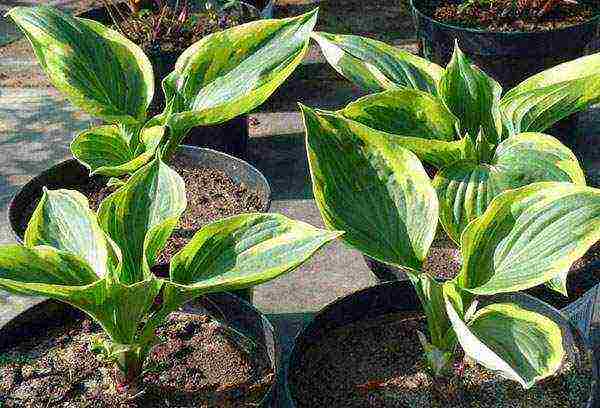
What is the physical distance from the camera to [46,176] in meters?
2.02

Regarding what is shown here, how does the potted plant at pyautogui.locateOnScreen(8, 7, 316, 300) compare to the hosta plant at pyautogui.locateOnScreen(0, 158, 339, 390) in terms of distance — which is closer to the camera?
the hosta plant at pyautogui.locateOnScreen(0, 158, 339, 390)

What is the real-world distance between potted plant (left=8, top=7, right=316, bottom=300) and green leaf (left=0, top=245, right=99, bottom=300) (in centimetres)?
41

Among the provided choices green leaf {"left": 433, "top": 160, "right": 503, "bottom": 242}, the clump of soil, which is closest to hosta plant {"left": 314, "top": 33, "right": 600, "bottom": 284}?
green leaf {"left": 433, "top": 160, "right": 503, "bottom": 242}

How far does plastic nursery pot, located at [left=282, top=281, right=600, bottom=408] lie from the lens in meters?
1.42

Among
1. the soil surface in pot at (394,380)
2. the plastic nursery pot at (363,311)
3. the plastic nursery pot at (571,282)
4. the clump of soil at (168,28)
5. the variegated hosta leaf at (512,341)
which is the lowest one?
the plastic nursery pot at (571,282)

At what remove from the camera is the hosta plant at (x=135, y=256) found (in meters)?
1.21

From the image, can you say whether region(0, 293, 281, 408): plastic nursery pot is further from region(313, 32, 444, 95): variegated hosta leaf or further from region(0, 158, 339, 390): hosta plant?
region(313, 32, 444, 95): variegated hosta leaf

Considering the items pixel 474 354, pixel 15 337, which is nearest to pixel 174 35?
pixel 15 337

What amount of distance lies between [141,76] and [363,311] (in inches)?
27.9

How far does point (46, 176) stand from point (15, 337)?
586 millimetres

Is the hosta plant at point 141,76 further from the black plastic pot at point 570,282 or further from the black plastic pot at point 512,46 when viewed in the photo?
the black plastic pot at point 512,46

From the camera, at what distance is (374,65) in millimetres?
1695

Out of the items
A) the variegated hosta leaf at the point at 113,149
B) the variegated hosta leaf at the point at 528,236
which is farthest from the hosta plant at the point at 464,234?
the variegated hosta leaf at the point at 113,149

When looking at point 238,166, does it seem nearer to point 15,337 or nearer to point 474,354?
point 15,337
